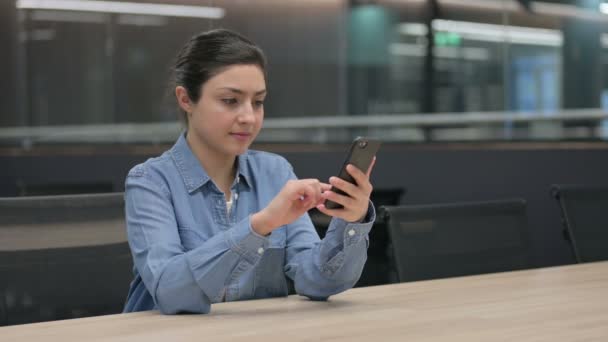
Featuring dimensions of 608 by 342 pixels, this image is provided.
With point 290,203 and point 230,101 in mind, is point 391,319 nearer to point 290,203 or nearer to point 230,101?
point 290,203

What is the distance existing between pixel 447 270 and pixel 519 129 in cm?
333

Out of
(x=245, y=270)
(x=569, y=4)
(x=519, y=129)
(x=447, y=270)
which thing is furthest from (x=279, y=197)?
(x=569, y=4)

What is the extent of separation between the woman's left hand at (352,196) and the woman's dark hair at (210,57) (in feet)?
1.23

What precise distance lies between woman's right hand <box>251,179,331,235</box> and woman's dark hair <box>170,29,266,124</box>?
37cm

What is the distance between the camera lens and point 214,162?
72.0 inches

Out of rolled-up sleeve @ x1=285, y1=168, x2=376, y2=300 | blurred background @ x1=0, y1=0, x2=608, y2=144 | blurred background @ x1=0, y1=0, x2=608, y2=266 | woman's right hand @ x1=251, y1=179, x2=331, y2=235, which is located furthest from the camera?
blurred background @ x1=0, y1=0, x2=608, y2=144

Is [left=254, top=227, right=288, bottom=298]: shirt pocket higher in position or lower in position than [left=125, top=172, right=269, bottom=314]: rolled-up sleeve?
lower

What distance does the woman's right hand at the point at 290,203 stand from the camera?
1466mm

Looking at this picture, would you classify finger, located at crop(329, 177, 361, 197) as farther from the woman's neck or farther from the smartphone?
the woman's neck

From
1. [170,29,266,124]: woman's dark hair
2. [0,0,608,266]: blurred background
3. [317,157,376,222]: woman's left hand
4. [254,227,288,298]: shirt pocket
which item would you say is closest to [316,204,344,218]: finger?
[317,157,376,222]: woman's left hand

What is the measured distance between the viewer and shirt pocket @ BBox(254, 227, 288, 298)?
1780mm

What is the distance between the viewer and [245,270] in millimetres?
1567

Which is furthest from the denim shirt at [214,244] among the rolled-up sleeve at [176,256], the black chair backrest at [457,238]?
the black chair backrest at [457,238]

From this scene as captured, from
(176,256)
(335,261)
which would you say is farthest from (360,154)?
(176,256)
